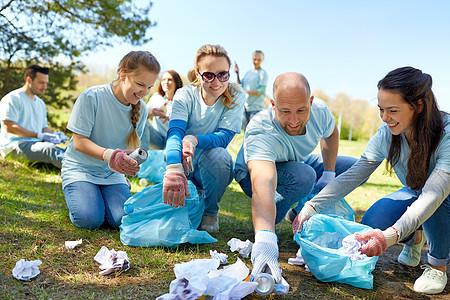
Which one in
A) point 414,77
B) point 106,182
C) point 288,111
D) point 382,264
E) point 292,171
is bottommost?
point 382,264

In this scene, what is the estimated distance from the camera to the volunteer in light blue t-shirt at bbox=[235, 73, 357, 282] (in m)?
1.67

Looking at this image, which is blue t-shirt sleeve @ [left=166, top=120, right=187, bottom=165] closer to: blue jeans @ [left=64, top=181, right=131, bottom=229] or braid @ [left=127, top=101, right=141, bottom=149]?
braid @ [left=127, top=101, right=141, bottom=149]

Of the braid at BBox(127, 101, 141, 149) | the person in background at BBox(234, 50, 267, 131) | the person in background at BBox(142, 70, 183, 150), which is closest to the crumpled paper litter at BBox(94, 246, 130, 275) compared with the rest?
the braid at BBox(127, 101, 141, 149)

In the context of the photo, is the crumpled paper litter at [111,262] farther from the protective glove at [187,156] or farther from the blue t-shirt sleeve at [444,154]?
the blue t-shirt sleeve at [444,154]

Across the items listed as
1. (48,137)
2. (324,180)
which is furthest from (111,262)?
(48,137)

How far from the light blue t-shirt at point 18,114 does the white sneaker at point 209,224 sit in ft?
8.56

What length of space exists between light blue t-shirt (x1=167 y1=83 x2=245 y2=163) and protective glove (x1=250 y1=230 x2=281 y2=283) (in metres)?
0.92

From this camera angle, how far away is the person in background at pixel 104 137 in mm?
2121

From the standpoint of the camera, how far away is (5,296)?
1328 millimetres

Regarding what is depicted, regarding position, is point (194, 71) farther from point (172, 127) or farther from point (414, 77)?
point (414, 77)

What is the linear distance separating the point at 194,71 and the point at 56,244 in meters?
1.35

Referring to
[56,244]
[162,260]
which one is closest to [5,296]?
[56,244]

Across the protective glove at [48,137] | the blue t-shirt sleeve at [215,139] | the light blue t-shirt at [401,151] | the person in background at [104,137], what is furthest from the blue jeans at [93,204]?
the protective glove at [48,137]

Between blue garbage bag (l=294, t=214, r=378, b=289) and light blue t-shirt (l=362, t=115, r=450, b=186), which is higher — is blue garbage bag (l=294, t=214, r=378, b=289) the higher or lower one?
the lower one
